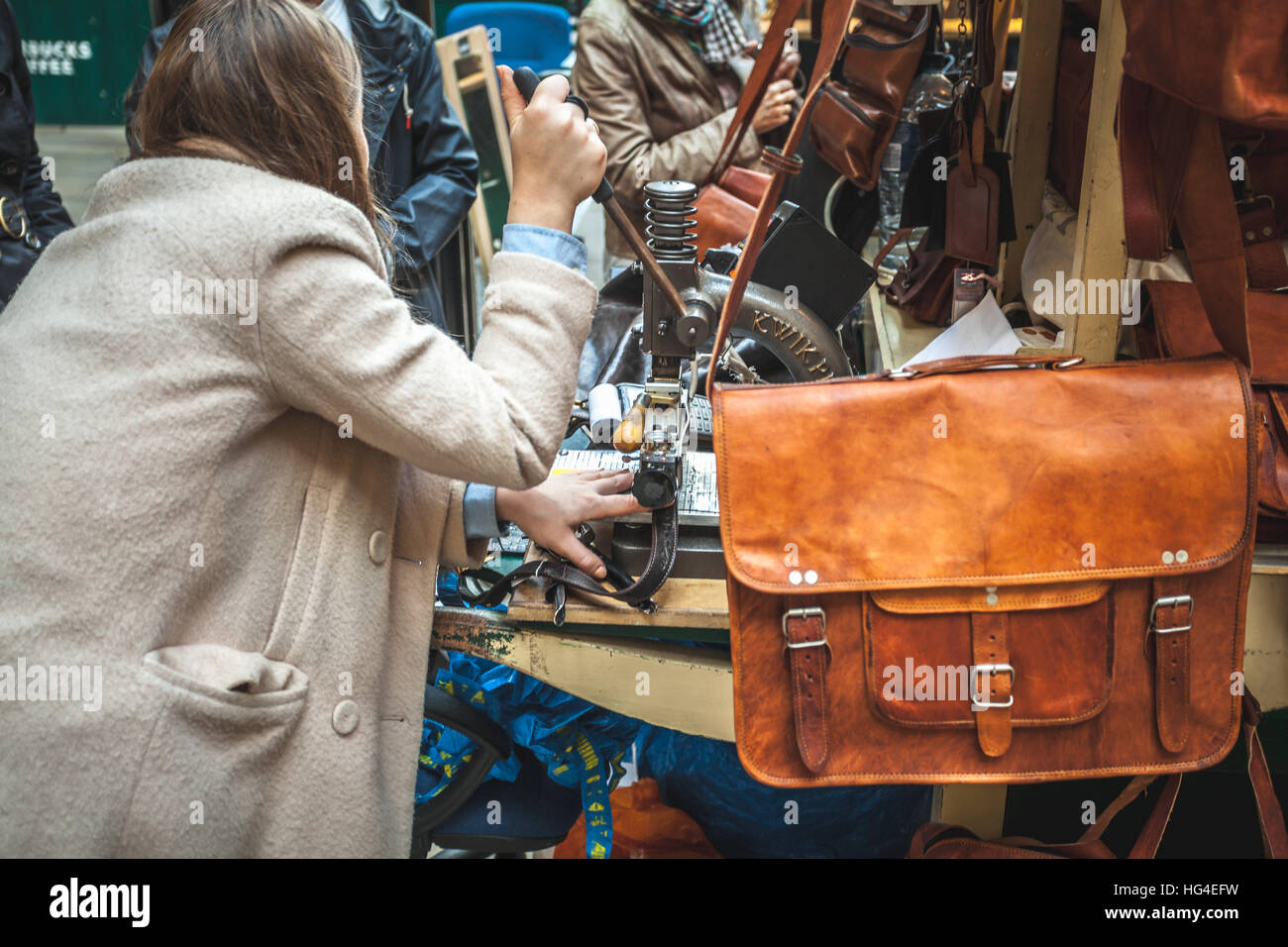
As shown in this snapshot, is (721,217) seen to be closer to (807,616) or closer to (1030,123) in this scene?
(1030,123)

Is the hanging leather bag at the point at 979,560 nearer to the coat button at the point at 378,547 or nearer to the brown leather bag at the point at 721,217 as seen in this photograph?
the coat button at the point at 378,547

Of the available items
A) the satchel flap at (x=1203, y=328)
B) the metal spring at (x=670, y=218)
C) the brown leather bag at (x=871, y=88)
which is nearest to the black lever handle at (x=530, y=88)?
the metal spring at (x=670, y=218)

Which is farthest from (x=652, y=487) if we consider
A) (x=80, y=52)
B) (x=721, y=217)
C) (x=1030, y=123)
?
(x=80, y=52)

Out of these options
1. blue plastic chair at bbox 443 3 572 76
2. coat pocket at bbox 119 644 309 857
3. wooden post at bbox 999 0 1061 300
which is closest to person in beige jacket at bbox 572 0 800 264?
wooden post at bbox 999 0 1061 300

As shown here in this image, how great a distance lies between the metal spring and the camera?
58.3 inches

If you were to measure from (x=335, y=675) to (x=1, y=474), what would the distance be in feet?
1.37

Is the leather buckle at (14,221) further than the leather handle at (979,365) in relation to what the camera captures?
Yes

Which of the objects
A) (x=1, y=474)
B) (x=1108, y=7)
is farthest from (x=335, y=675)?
(x=1108, y=7)

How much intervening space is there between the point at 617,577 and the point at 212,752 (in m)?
0.57

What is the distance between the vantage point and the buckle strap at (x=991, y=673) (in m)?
1.31

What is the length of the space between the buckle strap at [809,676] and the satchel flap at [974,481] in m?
0.05

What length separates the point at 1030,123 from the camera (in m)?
2.24

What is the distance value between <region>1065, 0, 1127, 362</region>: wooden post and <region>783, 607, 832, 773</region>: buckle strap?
639 mm
